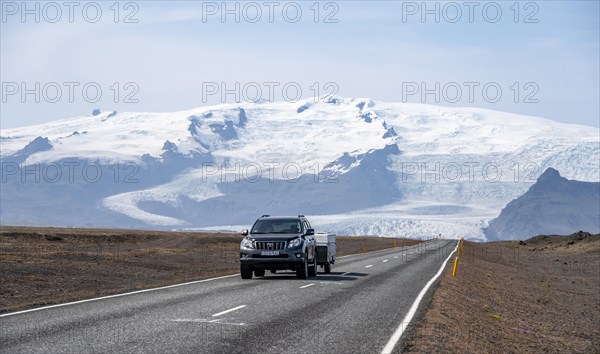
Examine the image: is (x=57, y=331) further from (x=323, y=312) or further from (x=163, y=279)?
(x=163, y=279)

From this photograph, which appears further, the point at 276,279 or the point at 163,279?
the point at 163,279

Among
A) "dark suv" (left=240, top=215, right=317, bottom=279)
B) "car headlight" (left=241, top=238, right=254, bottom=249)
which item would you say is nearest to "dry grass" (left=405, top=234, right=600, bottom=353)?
"dark suv" (left=240, top=215, right=317, bottom=279)

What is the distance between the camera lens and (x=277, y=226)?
104 feet

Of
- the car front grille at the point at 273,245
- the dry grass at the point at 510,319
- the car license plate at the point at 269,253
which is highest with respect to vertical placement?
the car front grille at the point at 273,245

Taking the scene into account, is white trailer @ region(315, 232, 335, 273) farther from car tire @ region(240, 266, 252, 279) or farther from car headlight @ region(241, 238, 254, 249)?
car headlight @ region(241, 238, 254, 249)

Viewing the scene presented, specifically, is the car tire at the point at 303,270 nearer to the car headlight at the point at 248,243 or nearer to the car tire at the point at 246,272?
the car tire at the point at 246,272

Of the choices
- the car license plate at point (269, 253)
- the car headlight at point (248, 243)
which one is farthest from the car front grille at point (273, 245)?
the car headlight at point (248, 243)

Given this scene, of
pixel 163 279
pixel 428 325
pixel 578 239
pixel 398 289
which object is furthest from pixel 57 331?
pixel 578 239

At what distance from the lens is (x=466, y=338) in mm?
16469

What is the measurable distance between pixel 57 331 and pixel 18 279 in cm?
1536

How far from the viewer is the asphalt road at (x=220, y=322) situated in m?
13.5

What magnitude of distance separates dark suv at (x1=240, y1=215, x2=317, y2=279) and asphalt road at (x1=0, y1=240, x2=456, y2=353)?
3650 mm

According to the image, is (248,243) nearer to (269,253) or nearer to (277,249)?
(269,253)

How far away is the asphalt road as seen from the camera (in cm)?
1345
